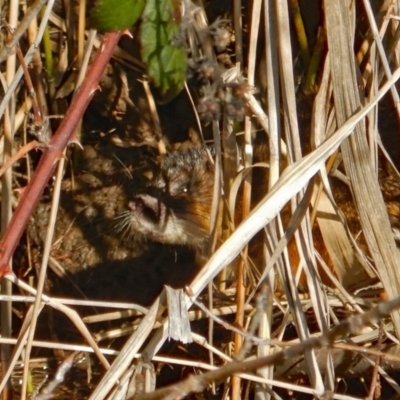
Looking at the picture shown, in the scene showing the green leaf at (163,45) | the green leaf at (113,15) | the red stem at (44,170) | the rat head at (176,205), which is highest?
the green leaf at (113,15)

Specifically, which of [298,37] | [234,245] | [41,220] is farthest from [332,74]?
[41,220]

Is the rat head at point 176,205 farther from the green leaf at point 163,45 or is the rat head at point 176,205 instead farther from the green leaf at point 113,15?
the green leaf at point 113,15

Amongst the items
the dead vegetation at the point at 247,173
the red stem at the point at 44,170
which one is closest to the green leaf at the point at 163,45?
the dead vegetation at the point at 247,173

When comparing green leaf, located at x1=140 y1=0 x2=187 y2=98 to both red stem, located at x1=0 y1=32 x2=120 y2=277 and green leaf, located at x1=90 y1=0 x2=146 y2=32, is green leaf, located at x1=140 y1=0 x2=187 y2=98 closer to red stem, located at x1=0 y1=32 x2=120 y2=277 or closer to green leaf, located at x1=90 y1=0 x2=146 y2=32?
green leaf, located at x1=90 y1=0 x2=146 y2=32

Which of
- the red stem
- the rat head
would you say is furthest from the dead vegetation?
the rat head

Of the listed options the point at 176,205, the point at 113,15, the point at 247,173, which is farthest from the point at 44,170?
the point at 176,205
